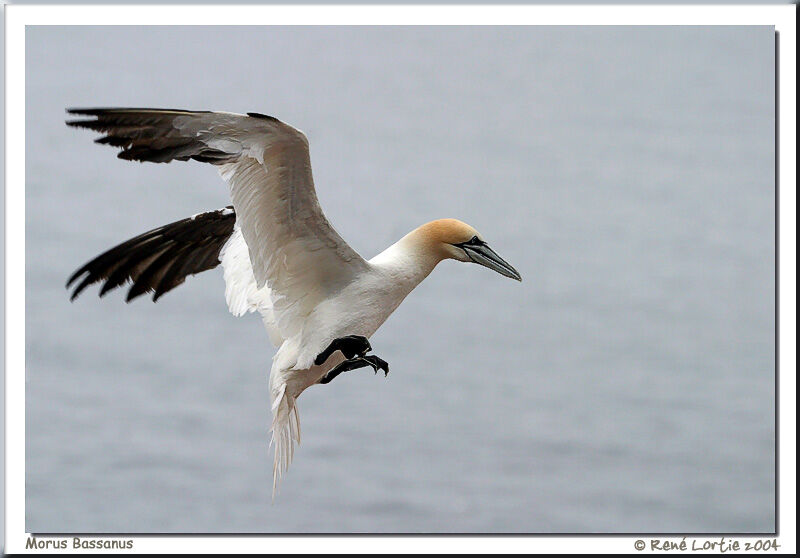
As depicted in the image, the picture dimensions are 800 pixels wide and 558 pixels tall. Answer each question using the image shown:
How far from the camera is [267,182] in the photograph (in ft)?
14.0

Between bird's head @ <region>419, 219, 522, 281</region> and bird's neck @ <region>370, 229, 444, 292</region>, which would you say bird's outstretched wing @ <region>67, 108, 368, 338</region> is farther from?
bird's head @ <region>419, 219, 522, 281</region>

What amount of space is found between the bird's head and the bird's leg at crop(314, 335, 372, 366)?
430mm

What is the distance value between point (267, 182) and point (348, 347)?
64 centimetres

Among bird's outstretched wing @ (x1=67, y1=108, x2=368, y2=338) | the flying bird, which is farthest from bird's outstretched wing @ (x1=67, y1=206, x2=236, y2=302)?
bird's outstretched wing @ (x1=67, y1=108, x2=368, y2=338)

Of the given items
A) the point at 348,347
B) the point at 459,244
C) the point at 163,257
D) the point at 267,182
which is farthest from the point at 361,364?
the point at 163,257

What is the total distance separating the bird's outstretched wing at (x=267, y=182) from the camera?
4.07 meters

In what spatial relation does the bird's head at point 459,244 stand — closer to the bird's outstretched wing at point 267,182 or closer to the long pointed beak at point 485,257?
the long pointed beak at point 485,257

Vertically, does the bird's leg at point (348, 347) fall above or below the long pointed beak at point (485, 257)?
below

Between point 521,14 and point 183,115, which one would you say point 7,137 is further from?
point 521,14

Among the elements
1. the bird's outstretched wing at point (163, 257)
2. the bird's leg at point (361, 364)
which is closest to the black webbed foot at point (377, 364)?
the bird's leg at point (361, 364)

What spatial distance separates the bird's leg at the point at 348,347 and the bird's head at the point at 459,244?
0.43 meters

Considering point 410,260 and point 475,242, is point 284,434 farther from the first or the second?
point 475,242

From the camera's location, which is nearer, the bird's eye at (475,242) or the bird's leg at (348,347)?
the bird's leg at (348,347)

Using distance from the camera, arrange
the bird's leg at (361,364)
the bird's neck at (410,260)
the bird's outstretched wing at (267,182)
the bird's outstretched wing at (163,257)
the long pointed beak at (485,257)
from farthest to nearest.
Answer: the bird's outstretched wing at (163,257) < the long pointed beak at (485,257) < the bird's neck at (410,260) < the bird's leg at (361,364) < the bird's outstretched wing at (267,182)
